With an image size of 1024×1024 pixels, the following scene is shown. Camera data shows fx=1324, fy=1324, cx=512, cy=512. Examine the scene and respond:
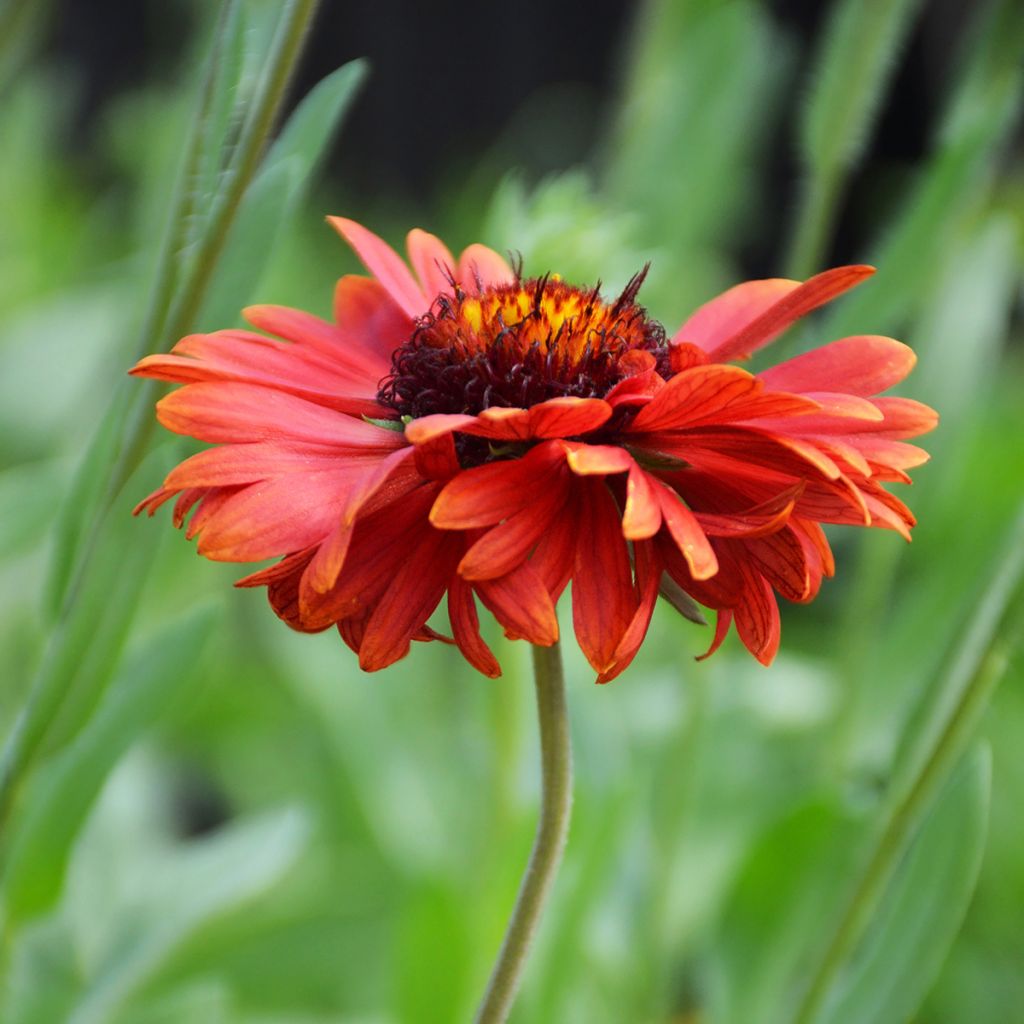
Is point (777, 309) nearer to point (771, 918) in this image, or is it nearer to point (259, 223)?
point (259, 223)

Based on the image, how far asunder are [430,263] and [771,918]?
0.41 m

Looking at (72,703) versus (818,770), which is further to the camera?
(818,770)

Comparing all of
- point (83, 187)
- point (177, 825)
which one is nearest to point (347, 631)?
point (177, 825)

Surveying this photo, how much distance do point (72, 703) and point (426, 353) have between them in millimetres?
144

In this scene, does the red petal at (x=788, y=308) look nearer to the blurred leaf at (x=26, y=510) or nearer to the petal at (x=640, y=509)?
the petal at (x=640, y=509)

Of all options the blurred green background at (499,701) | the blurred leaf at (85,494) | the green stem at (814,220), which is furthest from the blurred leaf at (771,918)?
the blurred leaf at (85,494)

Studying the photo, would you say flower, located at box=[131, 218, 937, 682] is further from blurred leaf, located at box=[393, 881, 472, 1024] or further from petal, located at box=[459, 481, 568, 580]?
blurred leaf, located at box=[393, 881, 472, 1024]

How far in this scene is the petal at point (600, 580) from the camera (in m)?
0.26

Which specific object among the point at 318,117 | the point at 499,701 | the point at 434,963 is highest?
the point at 318,117

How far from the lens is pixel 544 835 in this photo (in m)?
0.27

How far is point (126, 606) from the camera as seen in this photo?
0.36m

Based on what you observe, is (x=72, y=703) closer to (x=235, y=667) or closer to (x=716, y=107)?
(x=716, y=107)

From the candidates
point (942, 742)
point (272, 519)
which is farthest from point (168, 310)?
point (942, 742)

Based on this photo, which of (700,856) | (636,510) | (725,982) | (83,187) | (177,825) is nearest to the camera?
(636,510)
